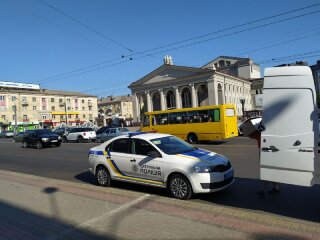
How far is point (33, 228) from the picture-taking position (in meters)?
6.03

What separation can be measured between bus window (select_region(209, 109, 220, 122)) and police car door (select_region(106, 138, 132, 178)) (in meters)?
13.7

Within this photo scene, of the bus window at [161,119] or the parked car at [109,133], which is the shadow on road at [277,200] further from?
the parked car at [109,133]

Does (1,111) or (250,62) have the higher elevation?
(250,62)

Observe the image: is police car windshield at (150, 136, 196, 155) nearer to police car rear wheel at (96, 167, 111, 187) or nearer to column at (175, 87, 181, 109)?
police car rear wheel at (96, 167, 111, 187)

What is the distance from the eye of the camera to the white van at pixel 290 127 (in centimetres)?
579

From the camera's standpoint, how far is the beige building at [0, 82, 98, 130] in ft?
279

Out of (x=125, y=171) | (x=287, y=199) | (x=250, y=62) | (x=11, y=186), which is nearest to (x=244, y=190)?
(x=287, y=199)

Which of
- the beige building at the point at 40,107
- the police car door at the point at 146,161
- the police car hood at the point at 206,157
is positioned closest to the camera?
the police car hood at the point at 206,157

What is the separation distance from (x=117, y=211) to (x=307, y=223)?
11.2 ft

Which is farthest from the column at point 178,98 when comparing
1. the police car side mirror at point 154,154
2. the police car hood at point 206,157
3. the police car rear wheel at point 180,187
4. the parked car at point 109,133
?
the police car rear wheel at point 180,187

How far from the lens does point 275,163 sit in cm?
612

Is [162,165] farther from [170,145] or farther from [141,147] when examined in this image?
[141,147]

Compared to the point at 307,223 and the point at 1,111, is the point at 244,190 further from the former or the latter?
the point at 1,111

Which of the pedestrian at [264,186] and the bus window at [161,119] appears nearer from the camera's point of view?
the pedestrian at [264,186]
